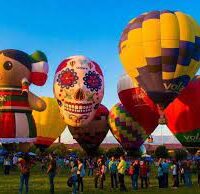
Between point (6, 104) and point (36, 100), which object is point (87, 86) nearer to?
point (36, 100)

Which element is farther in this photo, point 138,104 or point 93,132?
point 93,132

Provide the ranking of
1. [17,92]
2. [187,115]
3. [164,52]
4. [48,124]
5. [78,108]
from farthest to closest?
[48,124] < [187,115] < [78,108] < [17,92] < [164,52]

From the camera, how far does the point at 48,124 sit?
33188 millimetres

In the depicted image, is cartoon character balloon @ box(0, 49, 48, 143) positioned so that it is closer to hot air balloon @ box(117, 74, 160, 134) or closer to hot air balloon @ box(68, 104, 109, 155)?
hot air balloon @ box(117, 74, 160, 134)

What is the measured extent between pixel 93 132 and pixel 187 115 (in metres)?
10.5

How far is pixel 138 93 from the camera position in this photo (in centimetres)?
3048

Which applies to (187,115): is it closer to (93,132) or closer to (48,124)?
(93,132)

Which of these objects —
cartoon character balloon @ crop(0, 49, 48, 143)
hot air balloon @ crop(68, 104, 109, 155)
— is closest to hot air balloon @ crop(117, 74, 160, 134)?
hot air balloon @ crop(68, 104, 109, 155)

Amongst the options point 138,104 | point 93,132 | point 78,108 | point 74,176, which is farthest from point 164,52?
point 93,132

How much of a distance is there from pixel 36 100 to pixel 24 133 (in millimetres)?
2102

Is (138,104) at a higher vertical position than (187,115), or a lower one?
higher

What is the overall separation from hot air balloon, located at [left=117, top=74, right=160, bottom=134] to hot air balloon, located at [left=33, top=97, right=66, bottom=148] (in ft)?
16.7

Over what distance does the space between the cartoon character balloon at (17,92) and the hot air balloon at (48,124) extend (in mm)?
8501

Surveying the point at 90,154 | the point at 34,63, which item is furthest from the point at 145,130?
the point at 34,63
